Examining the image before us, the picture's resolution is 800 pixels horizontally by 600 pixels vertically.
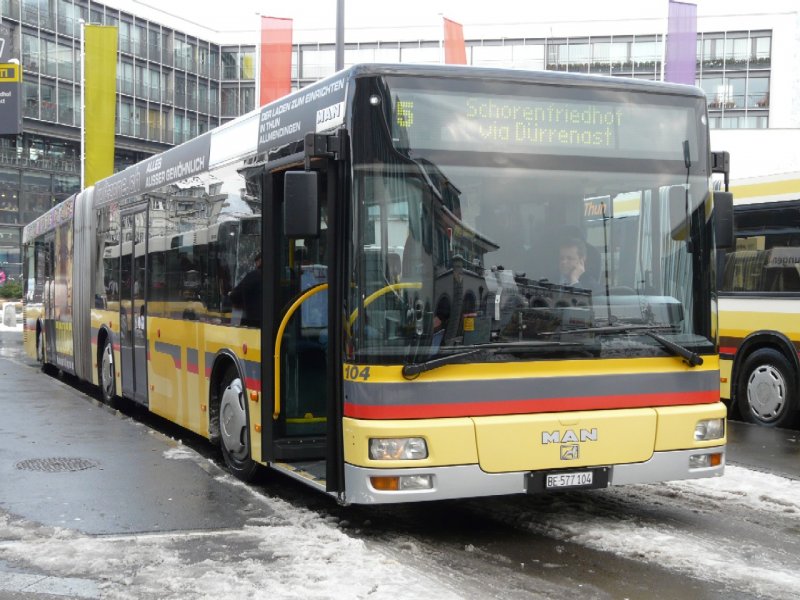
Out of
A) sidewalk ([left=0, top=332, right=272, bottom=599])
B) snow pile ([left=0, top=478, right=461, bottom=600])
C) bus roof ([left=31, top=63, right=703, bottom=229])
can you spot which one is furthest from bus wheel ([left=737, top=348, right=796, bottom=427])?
snow pile ([left=0, top=478, right=461, bottom=600])

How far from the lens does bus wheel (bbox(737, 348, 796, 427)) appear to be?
11781 millimetres

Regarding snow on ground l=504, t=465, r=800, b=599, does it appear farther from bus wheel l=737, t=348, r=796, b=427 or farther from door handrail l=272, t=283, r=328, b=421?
bus wheel l=737, t=348, r=796, b=427

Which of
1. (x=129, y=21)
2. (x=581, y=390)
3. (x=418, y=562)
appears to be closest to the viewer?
(x=418, y=562)

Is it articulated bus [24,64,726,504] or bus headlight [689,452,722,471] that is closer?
articulated bus [24,64,726,504]

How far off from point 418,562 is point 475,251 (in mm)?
1866

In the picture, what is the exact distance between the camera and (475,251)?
6.34m

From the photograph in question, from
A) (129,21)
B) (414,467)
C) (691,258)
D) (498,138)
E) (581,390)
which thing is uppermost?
(129,21)

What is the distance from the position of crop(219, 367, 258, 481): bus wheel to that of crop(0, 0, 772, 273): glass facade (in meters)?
55.4

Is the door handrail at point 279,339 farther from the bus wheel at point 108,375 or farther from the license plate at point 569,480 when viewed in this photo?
the bus wheel at point 108,375

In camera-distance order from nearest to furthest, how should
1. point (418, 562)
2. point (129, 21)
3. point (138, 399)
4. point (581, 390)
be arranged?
point (418, 562) → point (581, 390) → point (138, 399) → point (129, 21)

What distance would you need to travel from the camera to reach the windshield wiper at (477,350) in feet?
20.2

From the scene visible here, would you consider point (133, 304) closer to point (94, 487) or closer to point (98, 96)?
point (94, 487)

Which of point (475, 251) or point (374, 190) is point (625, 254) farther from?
point (374, 190)

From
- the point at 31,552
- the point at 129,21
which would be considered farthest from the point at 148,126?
the point at 31,552
